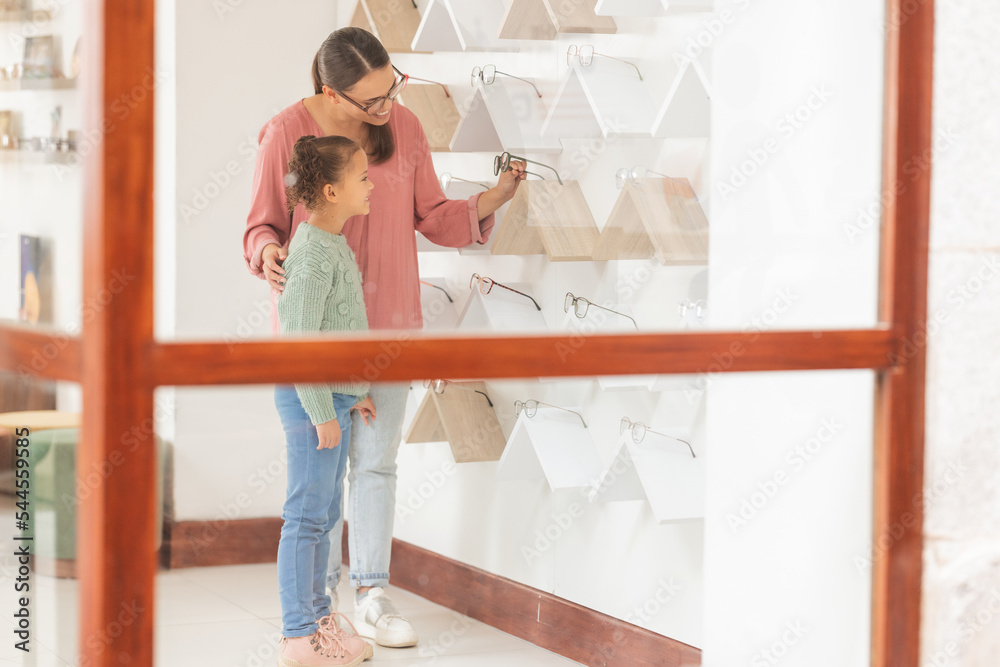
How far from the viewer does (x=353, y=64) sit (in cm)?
102

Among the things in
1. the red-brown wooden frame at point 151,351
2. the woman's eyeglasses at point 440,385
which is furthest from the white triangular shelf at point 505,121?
the red-brown wooden frame at point 151,351

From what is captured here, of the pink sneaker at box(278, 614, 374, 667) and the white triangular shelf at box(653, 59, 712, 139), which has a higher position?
the white triangular shelf at box(653, 59, 712, 139)

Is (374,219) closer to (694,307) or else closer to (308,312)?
(308,312)

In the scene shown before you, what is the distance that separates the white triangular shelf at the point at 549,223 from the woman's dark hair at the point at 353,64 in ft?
0.54

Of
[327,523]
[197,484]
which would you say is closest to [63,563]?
[197,484]

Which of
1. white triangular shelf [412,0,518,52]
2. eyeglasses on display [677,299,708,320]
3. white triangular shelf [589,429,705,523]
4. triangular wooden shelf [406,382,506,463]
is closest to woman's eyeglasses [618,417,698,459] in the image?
white triangular shelf [589,429,705,523]

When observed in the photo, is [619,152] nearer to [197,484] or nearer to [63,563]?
[197,484]

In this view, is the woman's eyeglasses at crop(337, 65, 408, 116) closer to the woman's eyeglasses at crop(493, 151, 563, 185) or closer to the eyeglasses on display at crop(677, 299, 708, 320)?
the woman's eyeglasses at crop(493, 151, 563, 185)

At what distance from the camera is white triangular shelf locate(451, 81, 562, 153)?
1.15 m

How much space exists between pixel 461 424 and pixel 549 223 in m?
0.25

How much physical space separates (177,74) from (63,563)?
1.36ft

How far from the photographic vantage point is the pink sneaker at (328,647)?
113 centimetres

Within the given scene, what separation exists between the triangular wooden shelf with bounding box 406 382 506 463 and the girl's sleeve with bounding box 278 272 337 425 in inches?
4.4

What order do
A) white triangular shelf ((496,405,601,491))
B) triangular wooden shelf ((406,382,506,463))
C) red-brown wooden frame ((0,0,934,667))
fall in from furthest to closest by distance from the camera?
white triangular shelf ((496,405,601,491)) < triangular wooden shelf ((406,382,506,463)) < red-brown wooden frame ((0,0,934,667))
